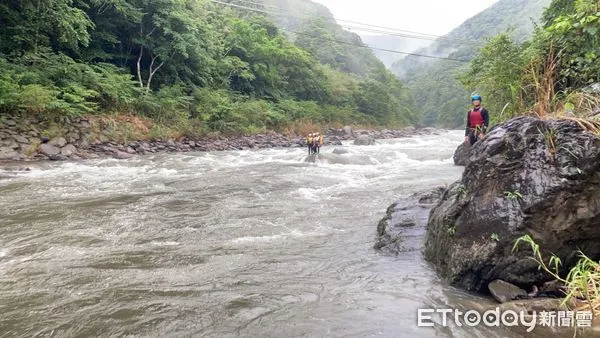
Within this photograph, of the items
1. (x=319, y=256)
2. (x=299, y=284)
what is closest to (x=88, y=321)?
(x=299, y=284)

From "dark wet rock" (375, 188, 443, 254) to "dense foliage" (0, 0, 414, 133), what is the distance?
13.0 meters

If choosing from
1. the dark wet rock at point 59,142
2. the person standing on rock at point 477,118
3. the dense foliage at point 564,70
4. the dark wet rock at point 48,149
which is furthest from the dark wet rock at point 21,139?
the dense foliage at point 564,70

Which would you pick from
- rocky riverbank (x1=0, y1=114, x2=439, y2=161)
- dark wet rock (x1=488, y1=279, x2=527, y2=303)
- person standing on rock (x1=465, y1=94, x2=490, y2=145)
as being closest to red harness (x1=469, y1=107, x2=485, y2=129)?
person standing on rock (x1=465, y1=94, x2=490, y2=145)

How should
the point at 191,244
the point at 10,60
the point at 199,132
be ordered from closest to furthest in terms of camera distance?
the point at 191,244 < the point at 10,60 < the point at 199,132

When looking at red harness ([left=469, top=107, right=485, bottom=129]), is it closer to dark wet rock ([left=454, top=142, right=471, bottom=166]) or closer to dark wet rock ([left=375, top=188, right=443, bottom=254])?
dark wet rock ([left=375, top=188, right=443, bottom=254])

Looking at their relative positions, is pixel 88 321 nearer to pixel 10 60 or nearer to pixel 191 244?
pixel 191 244

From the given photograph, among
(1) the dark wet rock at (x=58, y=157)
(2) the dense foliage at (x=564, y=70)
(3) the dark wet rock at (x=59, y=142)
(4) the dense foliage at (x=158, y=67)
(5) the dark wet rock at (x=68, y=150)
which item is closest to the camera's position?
(2) the dense foliage at (x=564, y=70)

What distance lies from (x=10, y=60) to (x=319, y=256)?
50.6 ft

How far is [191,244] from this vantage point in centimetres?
532

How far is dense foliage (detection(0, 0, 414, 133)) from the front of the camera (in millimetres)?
14281

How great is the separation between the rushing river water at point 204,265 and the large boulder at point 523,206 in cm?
44

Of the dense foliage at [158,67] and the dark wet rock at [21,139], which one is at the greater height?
the dense foliage at [158,67]

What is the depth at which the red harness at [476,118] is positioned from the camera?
24.6ft

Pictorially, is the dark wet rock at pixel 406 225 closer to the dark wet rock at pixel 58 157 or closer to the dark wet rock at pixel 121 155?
the dark wet rock at pixel 121 155
